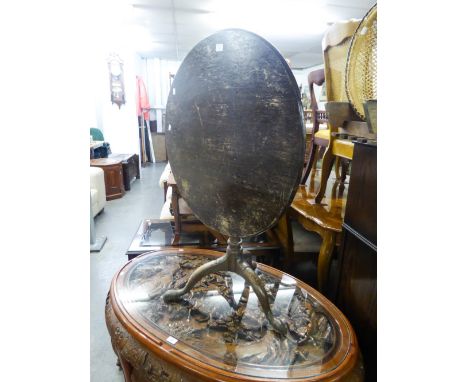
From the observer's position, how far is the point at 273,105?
94 centimetres

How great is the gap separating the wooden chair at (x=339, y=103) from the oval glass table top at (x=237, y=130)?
2.27 feet

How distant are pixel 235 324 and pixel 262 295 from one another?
0.14 metres

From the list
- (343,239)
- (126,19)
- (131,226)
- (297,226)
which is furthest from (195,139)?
(126,19)

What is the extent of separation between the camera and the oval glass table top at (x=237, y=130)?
0.93 meters

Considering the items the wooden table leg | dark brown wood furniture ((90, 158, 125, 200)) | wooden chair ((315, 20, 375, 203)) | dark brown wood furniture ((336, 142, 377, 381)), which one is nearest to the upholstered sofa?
dark brown wood furniture ((90, 158, 125, 200))

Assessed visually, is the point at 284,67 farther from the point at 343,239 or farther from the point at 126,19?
the point at 126,19

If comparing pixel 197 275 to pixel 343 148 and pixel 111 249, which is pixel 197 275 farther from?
pixel 111 249

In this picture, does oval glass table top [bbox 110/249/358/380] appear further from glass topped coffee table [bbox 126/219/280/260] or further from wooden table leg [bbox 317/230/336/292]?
glass topped coffee table [bbox 126/219/280/260]

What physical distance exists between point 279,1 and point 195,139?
13.8 ft

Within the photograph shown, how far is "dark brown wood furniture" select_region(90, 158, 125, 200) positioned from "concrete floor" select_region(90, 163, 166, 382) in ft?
0.47

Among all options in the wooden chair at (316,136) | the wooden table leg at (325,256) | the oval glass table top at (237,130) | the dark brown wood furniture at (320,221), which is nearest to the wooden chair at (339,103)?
the dark brown wood furniture at (320,221)

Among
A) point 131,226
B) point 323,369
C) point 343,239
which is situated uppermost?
→ point 343,239

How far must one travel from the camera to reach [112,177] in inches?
194

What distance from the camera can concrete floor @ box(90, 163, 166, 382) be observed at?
1.71 meters
